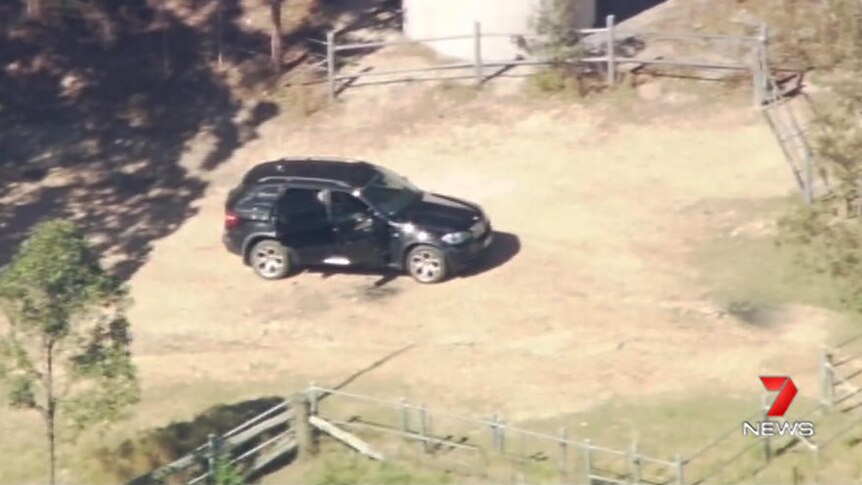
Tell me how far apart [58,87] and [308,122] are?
4.87 meters

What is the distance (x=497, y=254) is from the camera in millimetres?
24547

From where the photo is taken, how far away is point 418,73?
3030 cm

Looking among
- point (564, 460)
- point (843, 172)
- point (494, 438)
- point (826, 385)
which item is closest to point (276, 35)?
point (494, 438)

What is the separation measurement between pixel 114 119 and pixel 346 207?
7828mm

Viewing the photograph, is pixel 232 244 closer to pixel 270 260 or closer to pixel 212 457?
pixel 270 260

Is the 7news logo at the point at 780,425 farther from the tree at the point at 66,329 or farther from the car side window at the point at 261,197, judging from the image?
the car side window at the point at 261,197

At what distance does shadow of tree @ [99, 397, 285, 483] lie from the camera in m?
19.8

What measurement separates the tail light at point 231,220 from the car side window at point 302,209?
700 millimetres

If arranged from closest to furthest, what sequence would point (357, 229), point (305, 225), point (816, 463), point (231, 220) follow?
point (816, 463) → point (357, 229) → point (305, 225) → point (231, 220)

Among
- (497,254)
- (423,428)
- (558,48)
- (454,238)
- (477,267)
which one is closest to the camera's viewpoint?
(423,428)

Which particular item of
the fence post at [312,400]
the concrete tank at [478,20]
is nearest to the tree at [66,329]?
the fence post at [312,400]

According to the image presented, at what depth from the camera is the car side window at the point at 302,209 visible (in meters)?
23.9

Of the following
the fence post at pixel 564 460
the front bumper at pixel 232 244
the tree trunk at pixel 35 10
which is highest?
the tree trunk at pixel 35 10

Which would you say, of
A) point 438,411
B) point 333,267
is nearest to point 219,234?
point 333,267
